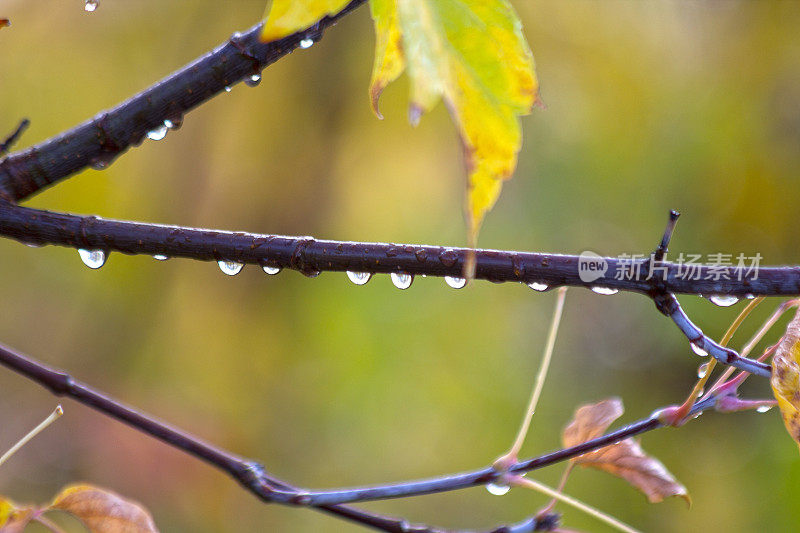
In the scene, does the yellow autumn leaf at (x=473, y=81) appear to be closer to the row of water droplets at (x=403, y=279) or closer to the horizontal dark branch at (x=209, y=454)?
the row of water droplets at (x=403, y=279)

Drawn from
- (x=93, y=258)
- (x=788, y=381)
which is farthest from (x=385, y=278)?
(x=788, y=381)

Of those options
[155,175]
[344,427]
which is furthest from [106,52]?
[344,427]

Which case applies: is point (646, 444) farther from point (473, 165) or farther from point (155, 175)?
point (473, 165)

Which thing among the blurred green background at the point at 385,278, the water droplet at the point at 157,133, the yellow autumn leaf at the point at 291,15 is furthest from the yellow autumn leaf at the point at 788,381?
the blurred green background at the point at 385,278

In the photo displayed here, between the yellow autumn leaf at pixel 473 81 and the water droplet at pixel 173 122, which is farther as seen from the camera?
the water droplet at pixel 173 122

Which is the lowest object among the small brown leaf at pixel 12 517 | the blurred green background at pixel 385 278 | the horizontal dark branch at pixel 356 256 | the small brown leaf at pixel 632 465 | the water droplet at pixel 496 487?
the small brown leaf at pixel 12 517

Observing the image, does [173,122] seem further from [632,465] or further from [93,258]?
[632,465]
